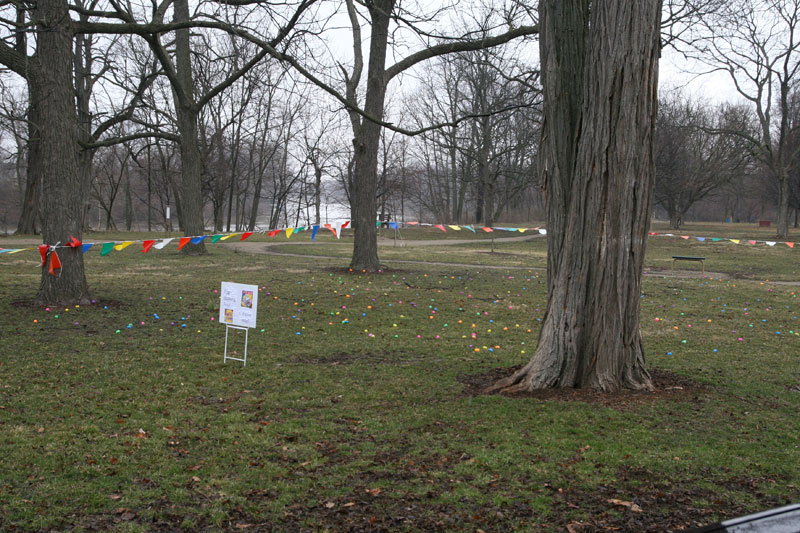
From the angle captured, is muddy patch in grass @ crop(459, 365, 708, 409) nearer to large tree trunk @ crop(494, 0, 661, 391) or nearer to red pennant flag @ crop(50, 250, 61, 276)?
large tree trunk @ crop(494, 0, 661, 391)

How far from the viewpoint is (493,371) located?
6539 mm

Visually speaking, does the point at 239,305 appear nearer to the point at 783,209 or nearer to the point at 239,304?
the point at 239,304

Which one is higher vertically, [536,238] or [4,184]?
[4,184]

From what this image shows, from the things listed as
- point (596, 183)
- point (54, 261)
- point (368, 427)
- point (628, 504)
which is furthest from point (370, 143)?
point (628, 504)

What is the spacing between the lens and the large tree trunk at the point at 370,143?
14.5 m

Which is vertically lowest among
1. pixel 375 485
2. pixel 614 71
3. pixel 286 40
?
pixel 375 485

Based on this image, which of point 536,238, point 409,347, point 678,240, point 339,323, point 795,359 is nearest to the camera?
point 795,359

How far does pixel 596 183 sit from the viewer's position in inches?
204

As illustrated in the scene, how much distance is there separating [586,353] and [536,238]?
30958 millimetres

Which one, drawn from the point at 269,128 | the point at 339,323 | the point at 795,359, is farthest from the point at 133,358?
the point at 269,128

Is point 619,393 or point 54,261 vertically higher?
point 54,261

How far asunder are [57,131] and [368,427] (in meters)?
7.41

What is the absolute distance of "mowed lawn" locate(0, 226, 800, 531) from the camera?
11.4ft

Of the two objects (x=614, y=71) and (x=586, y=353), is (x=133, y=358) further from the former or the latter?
(x=614, y=71)
